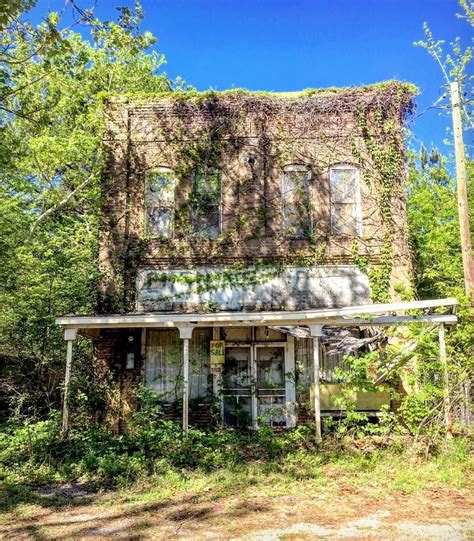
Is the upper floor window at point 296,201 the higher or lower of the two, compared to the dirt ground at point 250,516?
higher

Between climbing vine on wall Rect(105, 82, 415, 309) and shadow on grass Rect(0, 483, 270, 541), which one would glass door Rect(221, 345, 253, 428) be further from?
shadow on grass Rect(0, 483, 270, 541)

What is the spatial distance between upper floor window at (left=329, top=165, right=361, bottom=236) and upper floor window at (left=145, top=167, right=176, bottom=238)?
14.6 ft

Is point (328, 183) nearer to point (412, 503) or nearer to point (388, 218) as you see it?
point (388, 218)

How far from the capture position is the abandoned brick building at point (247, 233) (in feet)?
44.4

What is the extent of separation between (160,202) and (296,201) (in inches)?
149

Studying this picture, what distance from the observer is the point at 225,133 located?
49.0 ft

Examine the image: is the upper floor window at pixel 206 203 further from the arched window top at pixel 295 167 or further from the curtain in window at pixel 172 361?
the curtain in window at pixel 172 361

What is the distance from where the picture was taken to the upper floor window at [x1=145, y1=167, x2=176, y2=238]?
14.7 metres

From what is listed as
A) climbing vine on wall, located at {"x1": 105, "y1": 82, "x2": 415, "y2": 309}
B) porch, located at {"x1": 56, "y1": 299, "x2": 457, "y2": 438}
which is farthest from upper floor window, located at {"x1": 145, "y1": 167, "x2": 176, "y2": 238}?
porch, located at {"x1": 56, "y1": 299, "x2": 457, "y2": 438}

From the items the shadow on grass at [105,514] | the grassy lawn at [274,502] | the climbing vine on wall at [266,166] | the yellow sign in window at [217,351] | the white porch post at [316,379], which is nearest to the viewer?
the grassy lawn at [274,502]

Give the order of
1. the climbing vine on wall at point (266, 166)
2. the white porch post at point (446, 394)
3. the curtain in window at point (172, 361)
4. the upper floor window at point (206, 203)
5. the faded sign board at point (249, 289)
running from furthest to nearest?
the upper floor window at point (206, 203), the climbing vine on wall at point (266, 166), the faded sign board at point (249, 289), the curtain in window at point (172, 361), the white porch post at point (446, 394)

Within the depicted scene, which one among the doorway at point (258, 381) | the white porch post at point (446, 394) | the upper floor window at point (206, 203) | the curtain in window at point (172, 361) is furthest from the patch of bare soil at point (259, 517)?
Result: the upper floor window at point (206, 203)

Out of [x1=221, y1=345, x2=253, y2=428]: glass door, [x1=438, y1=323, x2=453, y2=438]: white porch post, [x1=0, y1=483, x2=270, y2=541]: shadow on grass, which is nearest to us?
[x1=0, y1=483, x2=270, y2=541]: shadow on grass

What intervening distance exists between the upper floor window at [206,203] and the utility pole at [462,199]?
20.1ft
